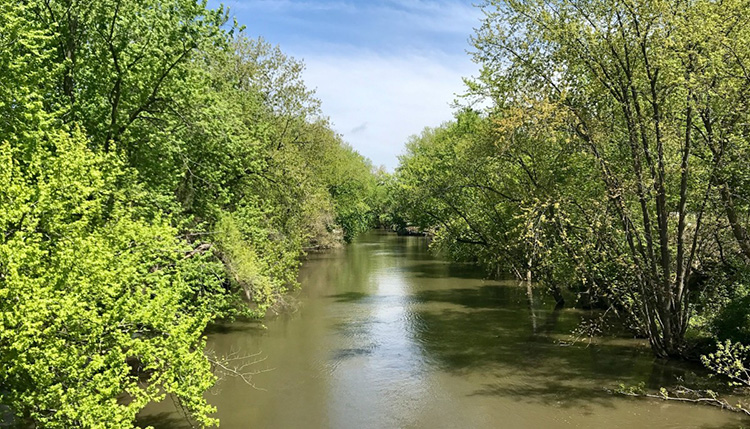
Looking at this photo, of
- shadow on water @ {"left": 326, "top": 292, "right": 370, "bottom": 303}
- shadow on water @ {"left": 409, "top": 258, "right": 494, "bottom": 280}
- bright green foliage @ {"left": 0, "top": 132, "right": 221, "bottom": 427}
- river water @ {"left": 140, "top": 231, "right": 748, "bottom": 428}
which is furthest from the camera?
shadow on water @ {"left": 409, "top": 258, "right": 494, "bottom": 280}

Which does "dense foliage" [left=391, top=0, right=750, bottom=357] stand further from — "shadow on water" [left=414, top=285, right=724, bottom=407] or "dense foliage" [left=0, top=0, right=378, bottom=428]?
"dense foliage" [left=0, top=0, right=378, bottom=428]

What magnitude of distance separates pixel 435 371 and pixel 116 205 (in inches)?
381

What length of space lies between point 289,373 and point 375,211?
68.8 m

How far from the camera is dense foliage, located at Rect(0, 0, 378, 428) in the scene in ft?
22.7

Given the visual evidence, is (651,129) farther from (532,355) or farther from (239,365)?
(239,365)

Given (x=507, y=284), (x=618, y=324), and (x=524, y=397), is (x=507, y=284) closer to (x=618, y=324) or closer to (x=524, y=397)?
(x=618, y=324)

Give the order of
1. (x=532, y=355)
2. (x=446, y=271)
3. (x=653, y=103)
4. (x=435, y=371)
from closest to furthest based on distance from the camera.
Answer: (x=653, y=103)
(x=435, y=371)
(x=532, y=355)
(x=446, y=271)

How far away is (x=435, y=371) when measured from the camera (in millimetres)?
14766

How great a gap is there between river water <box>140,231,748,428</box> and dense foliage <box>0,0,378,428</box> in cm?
194

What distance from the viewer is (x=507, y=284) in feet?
96.9

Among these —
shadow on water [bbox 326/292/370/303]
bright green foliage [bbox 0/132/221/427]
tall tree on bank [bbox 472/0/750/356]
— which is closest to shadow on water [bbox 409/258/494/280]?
shadow on water [bbox 326/292/370/303]

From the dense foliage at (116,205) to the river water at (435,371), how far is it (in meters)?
1.94

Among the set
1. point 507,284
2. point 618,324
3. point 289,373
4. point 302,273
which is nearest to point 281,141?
point 302,273

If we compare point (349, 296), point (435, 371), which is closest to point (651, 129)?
point (435, 371)
